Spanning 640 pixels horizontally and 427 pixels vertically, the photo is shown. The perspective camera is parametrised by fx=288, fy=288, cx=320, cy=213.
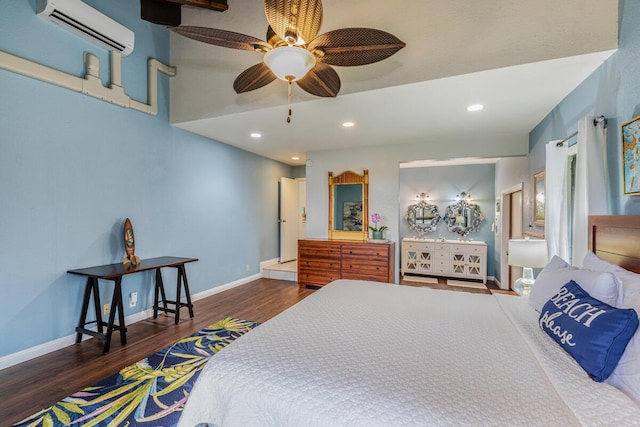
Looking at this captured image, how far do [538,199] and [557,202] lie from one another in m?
0.86

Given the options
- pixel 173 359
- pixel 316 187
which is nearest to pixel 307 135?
pixel 316 187

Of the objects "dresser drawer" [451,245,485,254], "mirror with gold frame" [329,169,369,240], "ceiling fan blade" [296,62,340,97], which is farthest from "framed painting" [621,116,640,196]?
"dresser drawer" [451,245,485,254]

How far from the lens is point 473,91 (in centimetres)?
252

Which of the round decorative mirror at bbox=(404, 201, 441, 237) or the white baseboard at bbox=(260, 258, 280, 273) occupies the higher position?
the round decorative mirror at bbox=(404, 201, 441, 237)

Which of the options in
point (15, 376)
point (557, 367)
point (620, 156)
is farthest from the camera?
point (15, 376)

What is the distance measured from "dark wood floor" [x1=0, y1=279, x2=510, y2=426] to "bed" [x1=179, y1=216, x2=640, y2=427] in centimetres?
157

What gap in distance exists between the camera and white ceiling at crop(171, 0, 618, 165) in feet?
6.61

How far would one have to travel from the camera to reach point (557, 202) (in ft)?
7.95

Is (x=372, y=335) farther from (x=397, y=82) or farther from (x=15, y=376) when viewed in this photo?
(x=15, y=376)

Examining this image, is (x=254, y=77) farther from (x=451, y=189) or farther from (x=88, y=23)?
(x=451, y=189)

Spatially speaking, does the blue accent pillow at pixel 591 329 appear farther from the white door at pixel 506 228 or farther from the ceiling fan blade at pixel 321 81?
the white door at pixel 506 228

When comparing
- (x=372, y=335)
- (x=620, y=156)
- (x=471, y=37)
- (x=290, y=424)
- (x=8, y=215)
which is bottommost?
(x=290, y=424)

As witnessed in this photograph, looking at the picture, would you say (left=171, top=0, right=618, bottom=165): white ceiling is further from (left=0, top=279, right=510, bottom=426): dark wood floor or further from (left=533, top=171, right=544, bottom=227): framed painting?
(left=0, top=279, right=510, bottom=426): dark wood floor

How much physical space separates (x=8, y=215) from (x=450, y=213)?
6.38 meters
